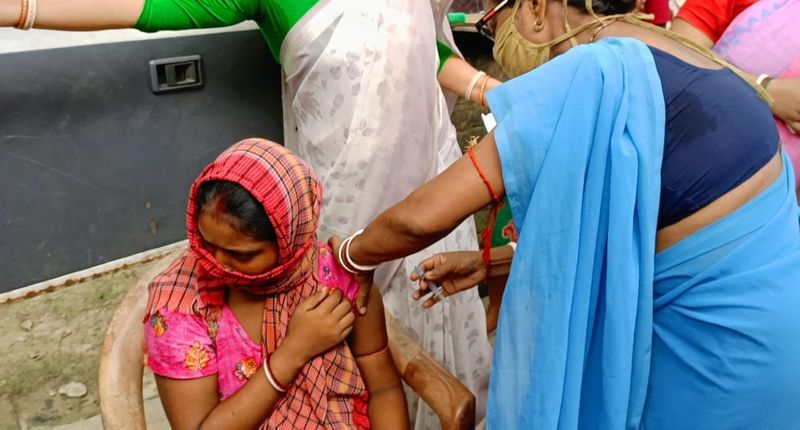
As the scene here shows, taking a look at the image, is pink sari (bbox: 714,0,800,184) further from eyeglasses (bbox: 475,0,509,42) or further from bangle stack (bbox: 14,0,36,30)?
bangle stack (bbox: 14,0,36,30)

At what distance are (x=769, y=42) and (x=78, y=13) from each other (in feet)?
5.68

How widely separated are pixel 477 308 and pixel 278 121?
1.07m

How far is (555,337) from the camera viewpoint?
1.28 meters

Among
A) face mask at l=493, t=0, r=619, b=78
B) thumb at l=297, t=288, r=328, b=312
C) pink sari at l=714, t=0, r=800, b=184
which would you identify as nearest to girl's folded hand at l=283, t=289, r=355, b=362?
thumb at l=297, t=288, r=328, b=312

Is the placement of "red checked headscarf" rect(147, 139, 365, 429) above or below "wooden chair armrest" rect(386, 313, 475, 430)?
above

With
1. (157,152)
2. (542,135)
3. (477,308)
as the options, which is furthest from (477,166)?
(157,152)

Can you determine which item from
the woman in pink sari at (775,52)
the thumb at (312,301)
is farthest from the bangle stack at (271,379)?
the woman in pink sari at (775,52)

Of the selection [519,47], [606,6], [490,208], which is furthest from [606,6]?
[490,208]

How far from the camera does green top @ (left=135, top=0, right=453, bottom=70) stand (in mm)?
1729

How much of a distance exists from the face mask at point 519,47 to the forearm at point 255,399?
781 millimetres

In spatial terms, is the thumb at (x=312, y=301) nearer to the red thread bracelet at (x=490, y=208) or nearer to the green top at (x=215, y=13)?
the red thread bracelet at (x=490, y=208)

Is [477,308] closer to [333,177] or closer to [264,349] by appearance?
[333,177]

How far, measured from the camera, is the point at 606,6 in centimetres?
138

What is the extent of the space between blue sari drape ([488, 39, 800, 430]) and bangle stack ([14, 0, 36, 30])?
1046mm
